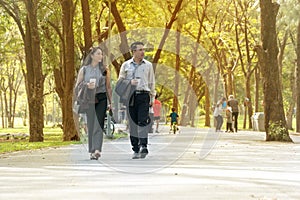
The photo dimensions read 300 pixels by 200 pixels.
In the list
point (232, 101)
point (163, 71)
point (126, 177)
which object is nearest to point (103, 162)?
point (126, 177)

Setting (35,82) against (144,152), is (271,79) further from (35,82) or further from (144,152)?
(144,152)

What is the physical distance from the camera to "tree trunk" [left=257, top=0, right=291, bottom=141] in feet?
68.9

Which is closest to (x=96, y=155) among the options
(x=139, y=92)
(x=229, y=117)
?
(x=139, y=92)

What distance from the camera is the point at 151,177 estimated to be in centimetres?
928

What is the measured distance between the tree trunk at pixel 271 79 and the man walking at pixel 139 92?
9532mm

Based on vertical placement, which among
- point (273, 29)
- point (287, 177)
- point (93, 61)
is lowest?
point (287, 177)

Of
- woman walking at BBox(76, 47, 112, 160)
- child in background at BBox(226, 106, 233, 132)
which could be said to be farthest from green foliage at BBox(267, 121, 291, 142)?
child in background at BBox(226, 106, 233, 132)

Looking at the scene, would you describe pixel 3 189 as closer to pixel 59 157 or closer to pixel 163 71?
pixel 59 157

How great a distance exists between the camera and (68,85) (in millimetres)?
25125

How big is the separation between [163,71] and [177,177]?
55.5 metres

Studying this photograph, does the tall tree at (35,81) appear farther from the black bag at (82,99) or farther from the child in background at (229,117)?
the child in background at (229,117)

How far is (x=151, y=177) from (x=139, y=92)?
10.0ft

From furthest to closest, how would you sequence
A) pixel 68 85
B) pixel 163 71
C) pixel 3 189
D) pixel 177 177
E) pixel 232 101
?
pixel 163 71 → pixel 232 101 → pixel 68 85 → pixel 177 177 → pixel 3 189

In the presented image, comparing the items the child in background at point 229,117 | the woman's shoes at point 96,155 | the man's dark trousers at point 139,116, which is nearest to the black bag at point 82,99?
the woman's shoes at point 96,155
